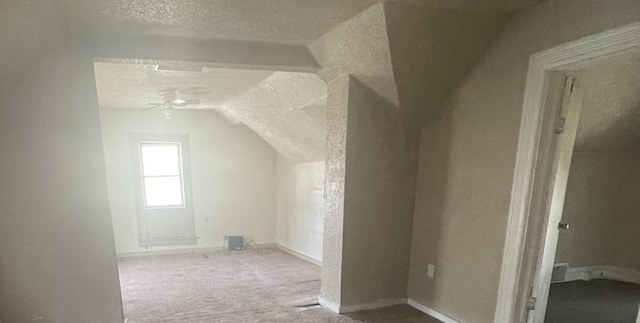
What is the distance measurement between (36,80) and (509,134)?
8.90ft

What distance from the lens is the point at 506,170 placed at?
2080mm

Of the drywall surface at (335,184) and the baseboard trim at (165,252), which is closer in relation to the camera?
the drywall surface at (335,184)

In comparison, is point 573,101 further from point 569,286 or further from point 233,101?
point 233,101

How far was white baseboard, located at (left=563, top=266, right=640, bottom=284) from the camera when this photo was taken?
12.3 ft

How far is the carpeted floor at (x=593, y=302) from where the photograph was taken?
9.25 ft

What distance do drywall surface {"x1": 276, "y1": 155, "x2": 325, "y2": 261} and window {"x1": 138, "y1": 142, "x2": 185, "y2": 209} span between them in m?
1.60

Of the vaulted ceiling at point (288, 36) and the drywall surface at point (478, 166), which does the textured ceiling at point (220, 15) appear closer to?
the vaulted ceiling at point (288, 36)

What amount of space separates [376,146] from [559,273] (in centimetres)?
275

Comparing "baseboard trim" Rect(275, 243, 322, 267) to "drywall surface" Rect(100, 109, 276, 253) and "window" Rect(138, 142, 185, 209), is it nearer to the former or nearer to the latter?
"drywall surface" Rect(100, 109, 276, 253)

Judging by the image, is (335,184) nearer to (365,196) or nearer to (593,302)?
(365,196)

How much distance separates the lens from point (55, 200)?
6.40 feet

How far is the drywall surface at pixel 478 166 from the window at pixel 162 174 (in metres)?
3.99

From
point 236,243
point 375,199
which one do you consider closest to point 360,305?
point 375,199

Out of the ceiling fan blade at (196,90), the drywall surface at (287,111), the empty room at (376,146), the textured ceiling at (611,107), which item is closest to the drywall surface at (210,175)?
the drywall surface at (287,111)
